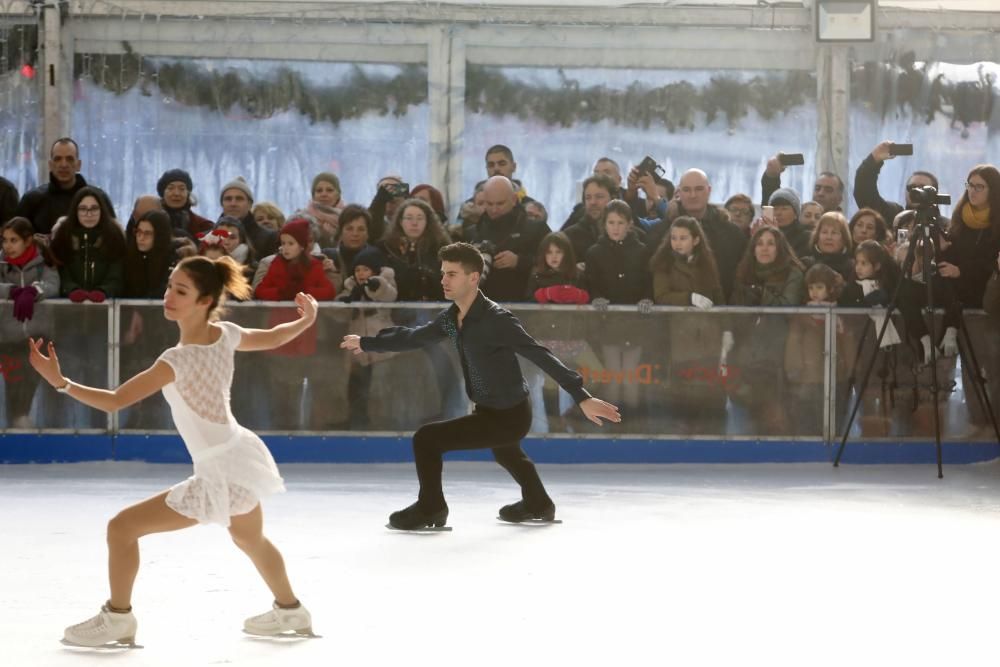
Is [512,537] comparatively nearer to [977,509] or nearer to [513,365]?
[513,365]

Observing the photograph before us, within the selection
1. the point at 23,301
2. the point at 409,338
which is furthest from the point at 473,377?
the point at 23,301

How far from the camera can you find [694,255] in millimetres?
9664

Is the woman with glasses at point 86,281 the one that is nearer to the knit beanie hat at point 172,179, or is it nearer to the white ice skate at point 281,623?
the knit beanie hat at point 172,179

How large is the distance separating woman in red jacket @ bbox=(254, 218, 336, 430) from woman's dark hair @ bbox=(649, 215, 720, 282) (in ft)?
6.18

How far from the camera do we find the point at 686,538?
6664 millimetres

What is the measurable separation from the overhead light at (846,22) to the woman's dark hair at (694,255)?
3223 mm

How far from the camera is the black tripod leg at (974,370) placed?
9377mm

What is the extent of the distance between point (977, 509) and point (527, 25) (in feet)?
19.4

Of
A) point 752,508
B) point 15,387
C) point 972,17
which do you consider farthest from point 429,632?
point 972,17

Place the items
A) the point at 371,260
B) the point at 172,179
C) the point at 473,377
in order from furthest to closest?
the point at 172,179, the point at 371,260, the point at 473,377

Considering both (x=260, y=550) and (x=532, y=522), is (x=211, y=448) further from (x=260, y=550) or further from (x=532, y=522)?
(x=532, y=522)

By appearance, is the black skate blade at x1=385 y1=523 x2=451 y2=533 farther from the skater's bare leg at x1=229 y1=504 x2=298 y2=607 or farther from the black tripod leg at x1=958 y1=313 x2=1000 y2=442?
the black tripod leg at x1=958 y1=313 x2=1000 y2=442

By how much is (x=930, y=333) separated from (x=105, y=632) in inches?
249

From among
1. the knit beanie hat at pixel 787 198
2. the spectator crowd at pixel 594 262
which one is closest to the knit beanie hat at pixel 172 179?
the spectator crowd at pixel 594 262
